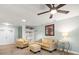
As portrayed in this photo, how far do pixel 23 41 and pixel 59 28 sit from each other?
0.78 meters

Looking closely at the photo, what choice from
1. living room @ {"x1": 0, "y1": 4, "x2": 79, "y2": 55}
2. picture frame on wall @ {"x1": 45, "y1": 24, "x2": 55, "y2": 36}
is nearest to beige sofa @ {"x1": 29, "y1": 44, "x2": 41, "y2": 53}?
living room @ {"x1": 0, "y1": 4, "x2": 79, "y2": 55}

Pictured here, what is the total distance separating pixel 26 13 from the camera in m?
1.71

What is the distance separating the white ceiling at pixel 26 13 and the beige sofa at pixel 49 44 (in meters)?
0.41

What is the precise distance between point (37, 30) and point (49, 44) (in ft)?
1.24

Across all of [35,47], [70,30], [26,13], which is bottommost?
[35,47]

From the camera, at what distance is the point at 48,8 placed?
66.4 inches

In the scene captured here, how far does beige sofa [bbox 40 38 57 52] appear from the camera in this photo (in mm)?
1741

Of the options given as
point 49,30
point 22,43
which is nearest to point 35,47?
point 22,43

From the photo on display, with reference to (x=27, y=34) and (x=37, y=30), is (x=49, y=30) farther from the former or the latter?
(x=27, y=34)

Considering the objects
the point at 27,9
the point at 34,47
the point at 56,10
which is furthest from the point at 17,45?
the point at 56,10

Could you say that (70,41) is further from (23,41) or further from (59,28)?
(23,41)

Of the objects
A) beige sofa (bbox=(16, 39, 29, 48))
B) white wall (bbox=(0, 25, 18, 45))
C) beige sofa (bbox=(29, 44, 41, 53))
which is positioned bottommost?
beige sofa (bbox=(29, 44, 41, 53))

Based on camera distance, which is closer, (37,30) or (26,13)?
(26,13)

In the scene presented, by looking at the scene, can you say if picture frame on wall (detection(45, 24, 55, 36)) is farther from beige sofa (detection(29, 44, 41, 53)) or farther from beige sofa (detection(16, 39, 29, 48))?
beige sofa (detection(16, 39, 29, 48))
